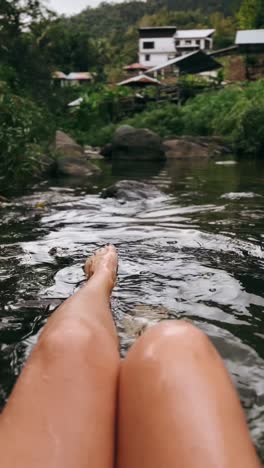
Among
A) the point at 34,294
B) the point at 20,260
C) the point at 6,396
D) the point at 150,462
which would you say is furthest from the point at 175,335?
the point at 20,260

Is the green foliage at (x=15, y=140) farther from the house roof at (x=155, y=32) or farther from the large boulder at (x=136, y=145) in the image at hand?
the house roof at (x=155, y=32)

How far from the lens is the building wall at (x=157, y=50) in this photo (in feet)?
194

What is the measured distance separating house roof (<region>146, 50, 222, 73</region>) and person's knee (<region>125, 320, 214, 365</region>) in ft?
112

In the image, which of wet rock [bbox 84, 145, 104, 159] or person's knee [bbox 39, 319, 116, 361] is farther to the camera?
wet rock [bbox 84, 145, 104, 159]

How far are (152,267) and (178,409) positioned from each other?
263 centimetres

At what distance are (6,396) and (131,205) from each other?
19.8ft

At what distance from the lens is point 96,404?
4.61 feet

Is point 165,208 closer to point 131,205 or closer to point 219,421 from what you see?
point 131,205

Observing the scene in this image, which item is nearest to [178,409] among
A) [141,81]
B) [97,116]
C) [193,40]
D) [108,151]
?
[108,151]

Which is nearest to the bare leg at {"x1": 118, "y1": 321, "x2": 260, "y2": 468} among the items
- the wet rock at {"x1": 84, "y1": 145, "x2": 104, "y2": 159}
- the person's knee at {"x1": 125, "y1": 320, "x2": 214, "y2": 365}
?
the person's knee at {"x1": 125, "y1": 320, "x2": 214, "y2": 365}

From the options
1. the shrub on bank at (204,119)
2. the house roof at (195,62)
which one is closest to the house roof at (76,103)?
the shrub on bank at (204,119)

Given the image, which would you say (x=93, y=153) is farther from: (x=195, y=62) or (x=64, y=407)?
(x=64, y=407)

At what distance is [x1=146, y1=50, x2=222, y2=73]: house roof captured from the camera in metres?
33.7

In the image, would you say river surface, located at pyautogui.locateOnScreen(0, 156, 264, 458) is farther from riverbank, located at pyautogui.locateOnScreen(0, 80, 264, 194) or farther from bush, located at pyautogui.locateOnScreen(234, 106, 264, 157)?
bush, located at pyautogui.locateOnScreen(234, 106, 264, 157)
